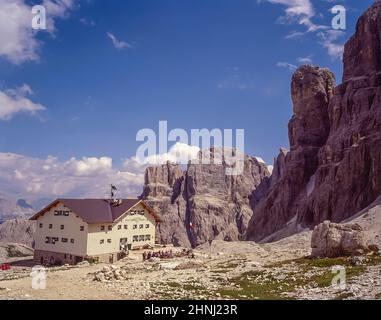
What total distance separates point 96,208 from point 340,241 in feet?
138

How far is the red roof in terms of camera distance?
219 feet

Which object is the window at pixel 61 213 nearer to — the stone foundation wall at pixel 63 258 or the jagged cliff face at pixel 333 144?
the stone foundation wall at pixel 63 258

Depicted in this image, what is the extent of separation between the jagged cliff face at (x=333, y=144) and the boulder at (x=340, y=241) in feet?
192

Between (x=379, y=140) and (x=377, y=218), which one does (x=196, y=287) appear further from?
(x=379, y=140)

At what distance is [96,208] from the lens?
233 feet

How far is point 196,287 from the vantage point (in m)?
32.4

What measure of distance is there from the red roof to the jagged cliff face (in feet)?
187

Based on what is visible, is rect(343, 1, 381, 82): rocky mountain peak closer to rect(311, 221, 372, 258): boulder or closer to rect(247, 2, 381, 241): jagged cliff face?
rect(247, 2, 381, 241): jagged cliff face

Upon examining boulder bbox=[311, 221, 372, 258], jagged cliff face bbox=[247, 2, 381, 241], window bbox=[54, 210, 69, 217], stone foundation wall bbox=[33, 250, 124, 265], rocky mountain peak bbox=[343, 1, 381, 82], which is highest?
rocky mountain peak bbox=[343, 1, 381, 82]

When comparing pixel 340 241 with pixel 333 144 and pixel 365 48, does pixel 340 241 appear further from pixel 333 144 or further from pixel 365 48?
pixel 365 48

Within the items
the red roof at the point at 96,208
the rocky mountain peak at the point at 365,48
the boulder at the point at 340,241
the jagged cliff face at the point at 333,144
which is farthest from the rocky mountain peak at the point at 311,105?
the boulder at the point at 340,241

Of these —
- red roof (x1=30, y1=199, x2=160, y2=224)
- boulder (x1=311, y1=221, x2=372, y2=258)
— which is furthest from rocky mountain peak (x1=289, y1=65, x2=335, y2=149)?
boulder (x1=311, y1=221, x2=372, y2=258)

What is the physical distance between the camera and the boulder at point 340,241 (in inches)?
1724

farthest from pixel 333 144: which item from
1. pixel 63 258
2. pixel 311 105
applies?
pixel 63 258
